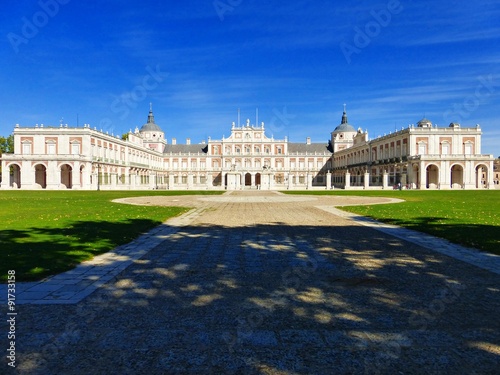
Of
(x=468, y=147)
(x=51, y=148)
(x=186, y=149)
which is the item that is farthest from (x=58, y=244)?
(x=186, y=149)

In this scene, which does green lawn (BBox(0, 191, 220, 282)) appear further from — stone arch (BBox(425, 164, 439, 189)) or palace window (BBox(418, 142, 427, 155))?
stone arch (BBox(425, 164, 439, 189))

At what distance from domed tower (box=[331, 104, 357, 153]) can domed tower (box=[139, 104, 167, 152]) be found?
42.8 m

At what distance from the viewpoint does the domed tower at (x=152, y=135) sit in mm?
94250

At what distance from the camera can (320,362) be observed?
129 inches

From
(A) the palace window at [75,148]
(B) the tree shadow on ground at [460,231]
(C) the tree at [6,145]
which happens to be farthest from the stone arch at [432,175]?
(C) the tree at [6,145]

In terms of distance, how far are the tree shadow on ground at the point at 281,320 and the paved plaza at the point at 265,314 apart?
0.02m

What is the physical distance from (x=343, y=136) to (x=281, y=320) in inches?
3700

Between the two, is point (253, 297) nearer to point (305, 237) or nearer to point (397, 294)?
point (397, 294)

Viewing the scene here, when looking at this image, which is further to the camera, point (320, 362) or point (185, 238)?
point (185, 238)

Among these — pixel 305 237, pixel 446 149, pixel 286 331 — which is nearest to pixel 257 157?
pixel 446 149

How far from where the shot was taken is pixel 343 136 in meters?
94.3

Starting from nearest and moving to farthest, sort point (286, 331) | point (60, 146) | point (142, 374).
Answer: point (142, 374) → point (286, 331) → point (60, 146)

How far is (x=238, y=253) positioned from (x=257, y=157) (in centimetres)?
8186

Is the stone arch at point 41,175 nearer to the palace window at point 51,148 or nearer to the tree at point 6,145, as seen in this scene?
the palace window at point 51,148
